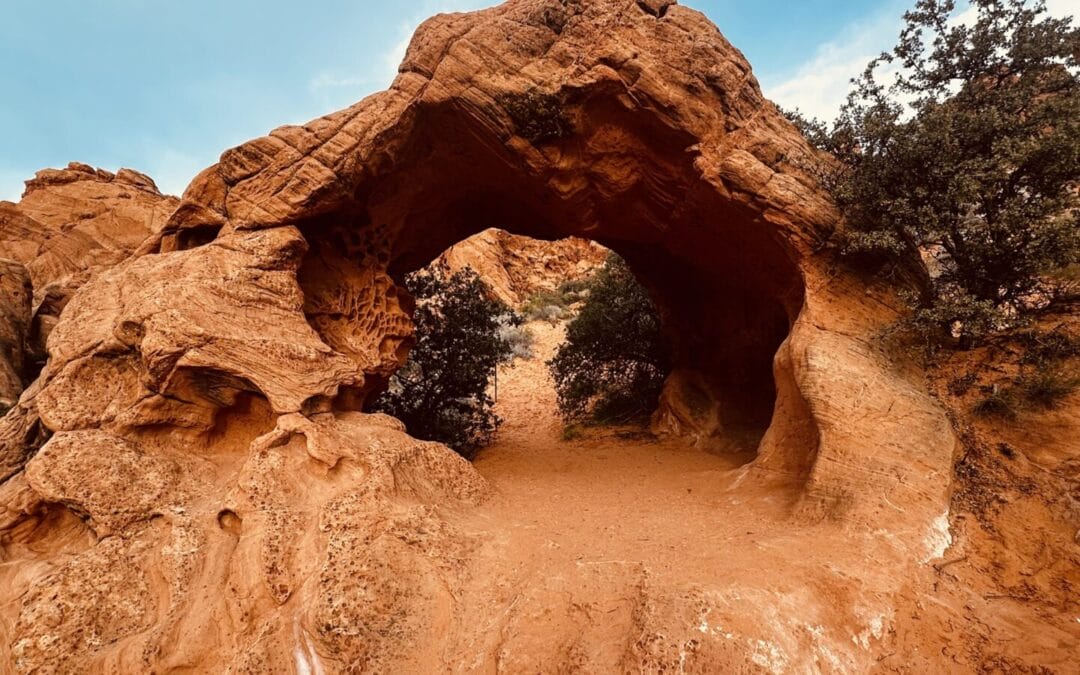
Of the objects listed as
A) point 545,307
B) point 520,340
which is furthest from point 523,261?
point 520,340

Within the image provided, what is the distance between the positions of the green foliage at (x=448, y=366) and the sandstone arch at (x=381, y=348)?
9.27 ft

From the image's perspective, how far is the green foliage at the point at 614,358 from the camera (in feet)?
41.8

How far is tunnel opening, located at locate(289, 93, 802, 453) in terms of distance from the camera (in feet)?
22.2

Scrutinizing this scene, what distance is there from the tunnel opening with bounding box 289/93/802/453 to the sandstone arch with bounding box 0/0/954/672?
0.15 ft

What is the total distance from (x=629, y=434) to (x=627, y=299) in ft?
13.2

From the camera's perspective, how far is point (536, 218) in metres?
8.59

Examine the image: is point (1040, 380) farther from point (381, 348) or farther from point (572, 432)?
point (572, 432)

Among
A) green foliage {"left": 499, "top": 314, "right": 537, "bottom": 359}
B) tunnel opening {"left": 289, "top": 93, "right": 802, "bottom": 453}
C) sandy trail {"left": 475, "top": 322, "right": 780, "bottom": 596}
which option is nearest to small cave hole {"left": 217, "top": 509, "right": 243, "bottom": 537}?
tunnel opening {"left": 289, "top": 93, "right": 802, "bottom": 453}

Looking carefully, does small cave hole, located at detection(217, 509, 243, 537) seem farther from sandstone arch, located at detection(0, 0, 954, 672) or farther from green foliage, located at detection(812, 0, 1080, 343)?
green foliage, located at detection(812, 0, 1080, 343)

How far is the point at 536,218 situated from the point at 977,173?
5.90 meters

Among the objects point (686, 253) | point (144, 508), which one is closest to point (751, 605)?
point (144, 508)

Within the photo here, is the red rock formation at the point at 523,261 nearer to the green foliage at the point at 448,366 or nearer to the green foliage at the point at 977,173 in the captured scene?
the green foliage at the point at 448,366

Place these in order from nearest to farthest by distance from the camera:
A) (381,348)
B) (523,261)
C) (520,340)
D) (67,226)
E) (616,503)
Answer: (616,503)
(381,348)
(67,226)
(520,340)
(523,261)

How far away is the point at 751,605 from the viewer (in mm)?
3365
